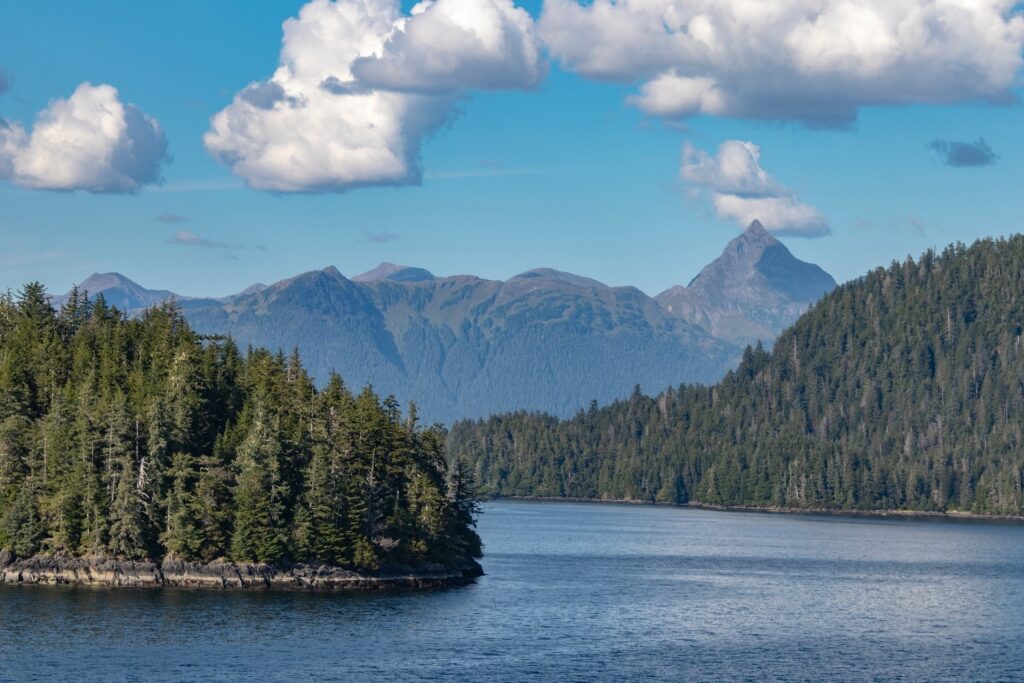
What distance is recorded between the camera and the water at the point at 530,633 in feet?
348

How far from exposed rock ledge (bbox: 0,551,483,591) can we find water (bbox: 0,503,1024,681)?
427cm

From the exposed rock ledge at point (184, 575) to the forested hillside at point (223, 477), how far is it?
1.15 metres

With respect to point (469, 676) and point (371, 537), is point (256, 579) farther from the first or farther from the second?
point (469, 676)

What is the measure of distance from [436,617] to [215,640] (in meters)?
22.8

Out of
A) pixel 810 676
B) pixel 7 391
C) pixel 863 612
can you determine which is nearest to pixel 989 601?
pixel 863 612

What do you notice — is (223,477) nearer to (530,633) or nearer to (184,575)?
(184,575)

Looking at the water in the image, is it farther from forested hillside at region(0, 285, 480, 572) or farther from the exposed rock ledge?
forested hillside at region(0, 285, 480, 572)

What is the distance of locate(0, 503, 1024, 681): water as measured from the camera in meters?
106

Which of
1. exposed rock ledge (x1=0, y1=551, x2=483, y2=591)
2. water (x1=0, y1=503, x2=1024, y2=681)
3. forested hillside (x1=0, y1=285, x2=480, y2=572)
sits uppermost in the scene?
forested hillside (x1=0, y1=285, x2=480, y2=572)

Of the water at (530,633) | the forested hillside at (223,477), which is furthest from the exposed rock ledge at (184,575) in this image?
the water at (530,633)

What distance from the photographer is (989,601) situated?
158125 mm

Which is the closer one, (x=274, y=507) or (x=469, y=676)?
(x=469, y=676)

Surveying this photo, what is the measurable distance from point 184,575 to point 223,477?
10542mm

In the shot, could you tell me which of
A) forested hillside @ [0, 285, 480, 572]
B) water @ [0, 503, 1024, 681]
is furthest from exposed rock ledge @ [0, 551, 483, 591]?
water @ [0, 503, 1024, 681]
